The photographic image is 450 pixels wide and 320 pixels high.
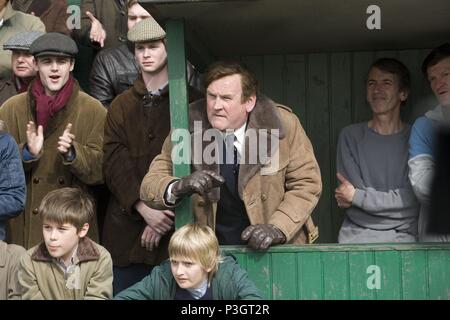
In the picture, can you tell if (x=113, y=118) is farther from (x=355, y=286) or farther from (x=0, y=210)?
(x=355, y=286)

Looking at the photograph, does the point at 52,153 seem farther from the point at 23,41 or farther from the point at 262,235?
the point at 262,235

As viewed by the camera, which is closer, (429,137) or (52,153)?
(429,137)

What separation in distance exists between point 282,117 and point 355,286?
107 cm

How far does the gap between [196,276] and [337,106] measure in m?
2.65

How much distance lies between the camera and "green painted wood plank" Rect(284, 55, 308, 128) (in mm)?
10260

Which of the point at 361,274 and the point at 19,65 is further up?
the point at 19,65

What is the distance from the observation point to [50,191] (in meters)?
9.16

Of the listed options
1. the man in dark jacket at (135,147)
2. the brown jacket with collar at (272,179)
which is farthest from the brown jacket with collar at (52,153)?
the brown jacket with collar at (272,179)

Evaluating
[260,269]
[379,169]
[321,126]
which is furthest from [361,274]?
[321,126]

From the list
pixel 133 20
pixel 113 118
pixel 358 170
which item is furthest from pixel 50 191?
pixel 358 170

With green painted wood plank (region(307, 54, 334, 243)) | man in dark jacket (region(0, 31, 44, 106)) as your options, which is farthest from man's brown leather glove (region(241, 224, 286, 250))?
man in dark jacket (region(0, 31, 44, 106))

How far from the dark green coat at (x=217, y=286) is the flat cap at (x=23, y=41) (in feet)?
7.10

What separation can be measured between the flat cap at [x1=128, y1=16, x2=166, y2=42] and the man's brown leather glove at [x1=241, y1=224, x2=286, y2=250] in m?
1.44

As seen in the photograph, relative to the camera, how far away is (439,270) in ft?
27.7
